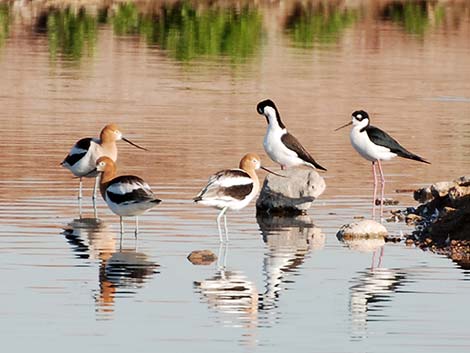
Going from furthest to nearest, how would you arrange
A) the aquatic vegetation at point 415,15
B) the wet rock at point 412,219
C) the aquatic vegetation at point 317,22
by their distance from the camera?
the aquatic vegetation at point 415,15 < the aquatic vegetation at point 317,22 < the wet rock at point 412,219

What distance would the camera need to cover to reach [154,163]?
21.1m

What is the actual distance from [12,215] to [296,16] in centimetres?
3710

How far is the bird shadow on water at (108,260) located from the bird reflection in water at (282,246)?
1.02 meters

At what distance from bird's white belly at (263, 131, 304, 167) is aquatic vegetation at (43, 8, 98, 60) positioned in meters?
19.9

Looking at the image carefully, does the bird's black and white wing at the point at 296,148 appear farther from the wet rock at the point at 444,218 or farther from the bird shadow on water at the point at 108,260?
the bird shadow on water at the point at 108,260

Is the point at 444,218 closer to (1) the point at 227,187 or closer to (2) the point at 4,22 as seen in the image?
(1) the point at 227,187

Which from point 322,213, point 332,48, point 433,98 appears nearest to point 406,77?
point 433,98

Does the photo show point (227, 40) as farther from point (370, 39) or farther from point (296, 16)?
point (296, 16)

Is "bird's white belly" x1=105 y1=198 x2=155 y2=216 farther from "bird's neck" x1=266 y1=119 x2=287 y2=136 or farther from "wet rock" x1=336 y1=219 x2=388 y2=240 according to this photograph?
"bird's neck" x1=266 y1=119 x2=287 y2=136

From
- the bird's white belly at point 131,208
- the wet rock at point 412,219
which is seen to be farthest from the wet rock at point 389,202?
the bird's white belly at point 131,208

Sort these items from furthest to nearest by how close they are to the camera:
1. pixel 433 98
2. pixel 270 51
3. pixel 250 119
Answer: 1. pixel 270 51
2. pixel 433 98
3. pixel 250 119

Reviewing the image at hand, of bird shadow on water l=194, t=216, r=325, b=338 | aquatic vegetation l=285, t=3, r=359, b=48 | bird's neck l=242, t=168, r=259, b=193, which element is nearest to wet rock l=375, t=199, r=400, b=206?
bird shadow on water l=194, t=216, r=325, b=338

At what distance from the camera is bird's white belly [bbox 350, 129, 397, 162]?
1895cm

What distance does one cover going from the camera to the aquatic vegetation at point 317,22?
46.0m
